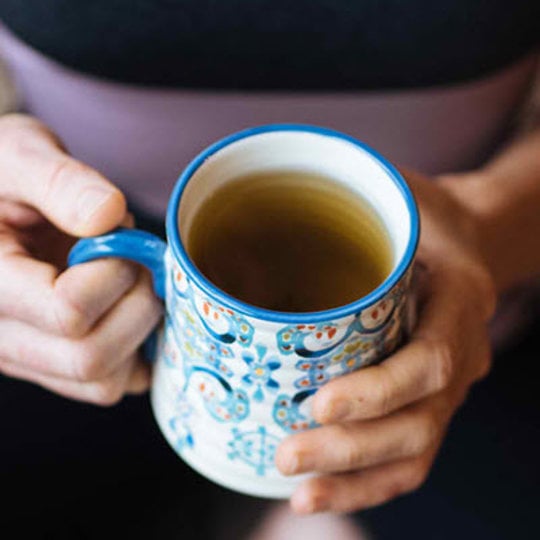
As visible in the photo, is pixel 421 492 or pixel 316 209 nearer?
pixel 316 209

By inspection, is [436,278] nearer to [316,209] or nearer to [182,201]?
[316,209]

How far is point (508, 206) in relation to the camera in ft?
3.14

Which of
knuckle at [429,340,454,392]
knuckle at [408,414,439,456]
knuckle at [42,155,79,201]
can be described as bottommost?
knuckle at [408,414,439,456]

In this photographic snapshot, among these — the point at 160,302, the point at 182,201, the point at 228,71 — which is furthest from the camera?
the point at 228,71

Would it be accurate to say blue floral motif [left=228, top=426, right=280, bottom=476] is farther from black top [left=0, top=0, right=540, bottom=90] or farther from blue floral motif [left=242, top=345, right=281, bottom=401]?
black top [left=0, top=0, right=540, bottom=90]

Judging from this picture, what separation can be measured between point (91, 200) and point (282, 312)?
0.19m

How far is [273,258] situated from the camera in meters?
0.71

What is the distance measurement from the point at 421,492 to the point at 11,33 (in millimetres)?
693

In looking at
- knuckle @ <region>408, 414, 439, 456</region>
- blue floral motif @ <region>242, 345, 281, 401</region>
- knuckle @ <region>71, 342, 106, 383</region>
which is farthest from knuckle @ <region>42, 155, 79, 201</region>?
knuckle @ <region>408, 414, 439, 456</region>

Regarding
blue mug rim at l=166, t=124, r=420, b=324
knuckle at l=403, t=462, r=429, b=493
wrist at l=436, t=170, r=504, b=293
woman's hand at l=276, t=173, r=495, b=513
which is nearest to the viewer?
blue mug rim at l=166, t=124, r=420, b=324

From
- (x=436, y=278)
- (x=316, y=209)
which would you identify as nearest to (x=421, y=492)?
(x=436, y=278)

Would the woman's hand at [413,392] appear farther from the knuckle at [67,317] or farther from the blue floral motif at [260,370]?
the knuckle at [67,317]

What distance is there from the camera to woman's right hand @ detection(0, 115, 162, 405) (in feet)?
2.19

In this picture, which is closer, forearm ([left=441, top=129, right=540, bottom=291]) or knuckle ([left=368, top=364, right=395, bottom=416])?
knuckle ([left=368, top=364, right=395, bottom=416])
